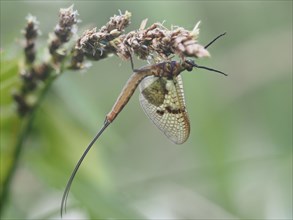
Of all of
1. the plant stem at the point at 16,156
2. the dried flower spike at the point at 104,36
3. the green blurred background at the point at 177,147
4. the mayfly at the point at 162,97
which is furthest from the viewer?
the green blurred background at the point at 177,147

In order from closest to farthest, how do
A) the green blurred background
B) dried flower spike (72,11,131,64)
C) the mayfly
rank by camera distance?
dried flower spike (72,11,131,64), the mayfly, the green blurred background

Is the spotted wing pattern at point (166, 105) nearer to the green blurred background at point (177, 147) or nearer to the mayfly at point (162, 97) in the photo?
the mayfly at point (162, 97)

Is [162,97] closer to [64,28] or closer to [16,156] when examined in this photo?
[64,28]

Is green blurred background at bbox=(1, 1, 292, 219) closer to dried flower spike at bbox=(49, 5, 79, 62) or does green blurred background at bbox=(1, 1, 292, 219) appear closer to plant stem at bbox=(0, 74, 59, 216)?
plant stem at bbox=(0, 74, 59, 216)

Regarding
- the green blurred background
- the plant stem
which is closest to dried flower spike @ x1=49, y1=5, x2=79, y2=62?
the green blurred background

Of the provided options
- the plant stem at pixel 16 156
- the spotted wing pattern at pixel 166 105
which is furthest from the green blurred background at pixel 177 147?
the spotted wing pattern at pixel 166 105

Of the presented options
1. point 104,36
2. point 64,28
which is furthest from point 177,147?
point 104,36

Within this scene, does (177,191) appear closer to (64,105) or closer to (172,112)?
(64,105)
